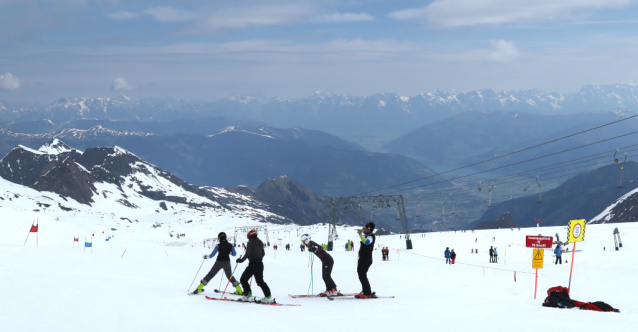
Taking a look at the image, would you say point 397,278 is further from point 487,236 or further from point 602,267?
point 487,236

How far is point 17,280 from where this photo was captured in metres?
12.7

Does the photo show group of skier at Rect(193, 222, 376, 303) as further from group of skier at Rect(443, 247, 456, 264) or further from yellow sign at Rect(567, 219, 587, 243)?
group of skier at Rect(443, 247, 456, 264)

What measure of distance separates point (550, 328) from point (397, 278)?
14469 millimetres

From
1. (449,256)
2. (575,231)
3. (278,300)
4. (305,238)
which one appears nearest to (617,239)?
(449,256)

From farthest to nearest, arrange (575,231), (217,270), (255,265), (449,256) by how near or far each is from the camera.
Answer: (449,256), (575,231), (217,270), (255,265)

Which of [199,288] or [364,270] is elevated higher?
[364,270]

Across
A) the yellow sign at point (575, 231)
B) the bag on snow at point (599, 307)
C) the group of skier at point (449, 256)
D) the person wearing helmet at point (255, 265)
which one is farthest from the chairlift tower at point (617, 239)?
the person wearing helmet at point (255, 265)

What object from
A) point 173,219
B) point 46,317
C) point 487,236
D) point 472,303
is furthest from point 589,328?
point 173,219

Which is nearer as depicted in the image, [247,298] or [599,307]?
[599,307]

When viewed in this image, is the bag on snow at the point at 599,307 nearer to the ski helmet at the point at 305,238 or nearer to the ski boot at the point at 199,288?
the ski helmet at the point at 305,238

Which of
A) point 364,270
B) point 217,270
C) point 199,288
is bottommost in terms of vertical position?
point 199,288

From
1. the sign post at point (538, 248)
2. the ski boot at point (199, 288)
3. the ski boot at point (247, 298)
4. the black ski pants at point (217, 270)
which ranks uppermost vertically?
the sign post at point (538, 248)

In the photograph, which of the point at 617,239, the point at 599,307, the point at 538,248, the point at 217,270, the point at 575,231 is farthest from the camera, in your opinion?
the point at 617,239

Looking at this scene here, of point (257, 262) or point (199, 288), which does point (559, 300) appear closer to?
point (257, 262)
